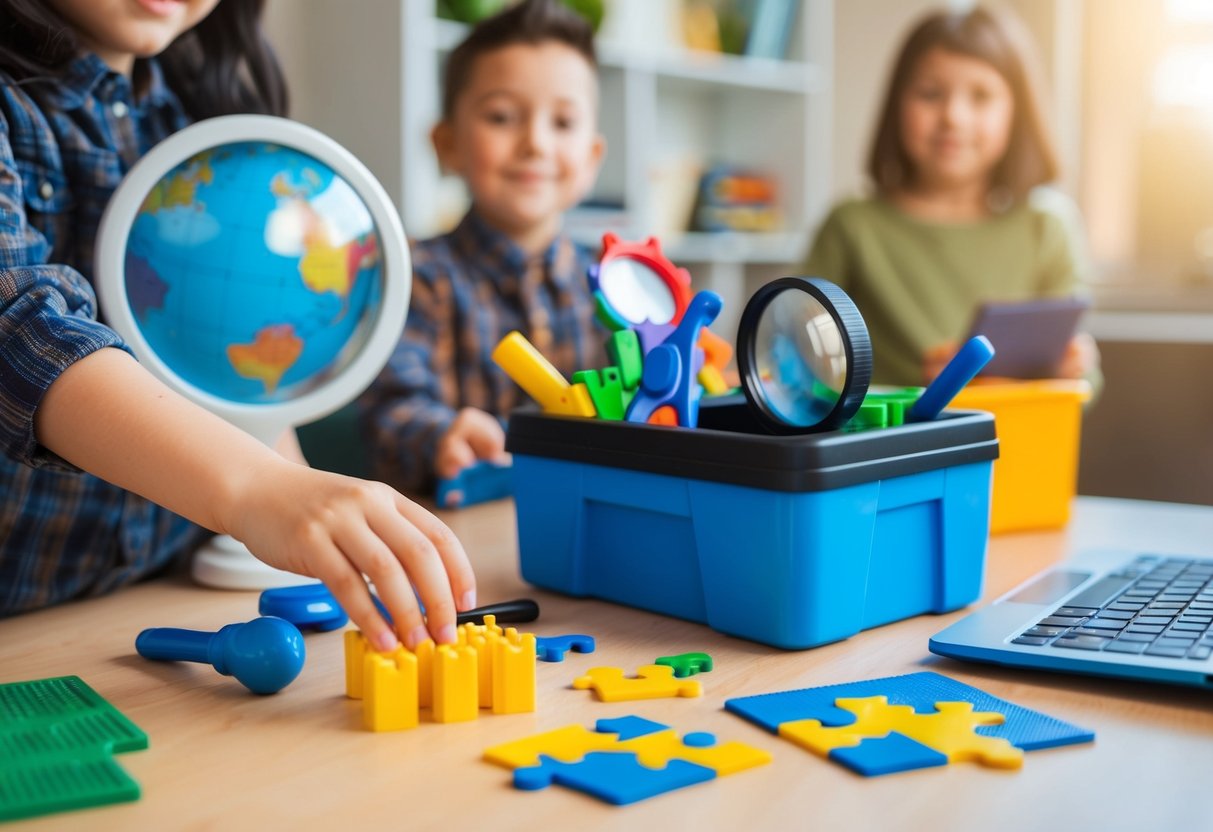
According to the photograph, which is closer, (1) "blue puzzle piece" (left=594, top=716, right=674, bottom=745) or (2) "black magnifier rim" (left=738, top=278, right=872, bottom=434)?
(1) "blue puzzle piece" (left=594, top=716, right=674, bottom=745)

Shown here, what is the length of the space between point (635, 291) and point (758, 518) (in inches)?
8.6

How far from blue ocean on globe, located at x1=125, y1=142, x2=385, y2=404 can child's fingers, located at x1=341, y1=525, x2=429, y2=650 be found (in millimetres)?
317

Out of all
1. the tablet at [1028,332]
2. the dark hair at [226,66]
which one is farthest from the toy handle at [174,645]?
the tablet at [1028,332]

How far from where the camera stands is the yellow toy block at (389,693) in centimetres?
53

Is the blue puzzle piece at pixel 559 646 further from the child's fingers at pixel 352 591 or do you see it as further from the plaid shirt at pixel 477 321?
the plaid shirt at pixel 477 321

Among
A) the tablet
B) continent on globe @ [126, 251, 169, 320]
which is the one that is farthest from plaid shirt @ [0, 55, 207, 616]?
the tablet

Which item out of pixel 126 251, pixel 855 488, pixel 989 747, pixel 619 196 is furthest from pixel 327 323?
pixel 619 196

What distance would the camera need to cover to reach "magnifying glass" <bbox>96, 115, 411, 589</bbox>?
0.78 metres

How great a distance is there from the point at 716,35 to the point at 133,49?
86.1 inches

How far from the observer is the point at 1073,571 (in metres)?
0.80

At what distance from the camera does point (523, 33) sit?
1.53 meters

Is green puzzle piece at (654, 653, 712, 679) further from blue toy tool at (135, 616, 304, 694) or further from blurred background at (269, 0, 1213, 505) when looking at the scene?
blurred background at (269, 0, 1213, 505)

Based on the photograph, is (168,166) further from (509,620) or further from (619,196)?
(619,196)

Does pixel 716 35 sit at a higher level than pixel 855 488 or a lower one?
higher
